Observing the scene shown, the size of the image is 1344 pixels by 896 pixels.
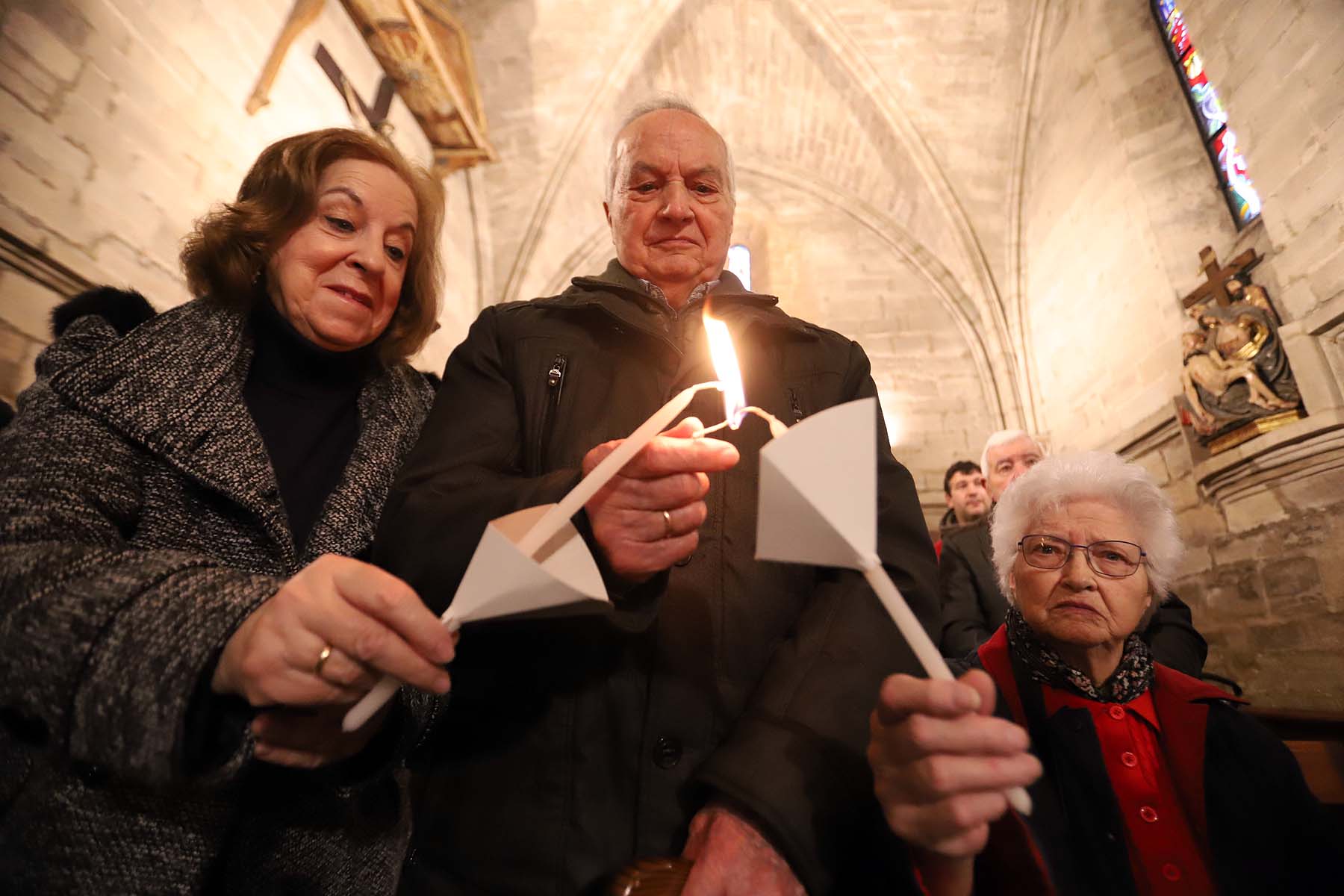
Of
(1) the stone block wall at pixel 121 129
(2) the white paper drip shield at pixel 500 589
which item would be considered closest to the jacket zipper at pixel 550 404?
(2) the white paper drip shield at pixel 500 589

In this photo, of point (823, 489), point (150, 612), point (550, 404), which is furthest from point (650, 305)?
point (150, 612)

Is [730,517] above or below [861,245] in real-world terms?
below

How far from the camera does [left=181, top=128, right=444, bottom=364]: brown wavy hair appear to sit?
1.34 m

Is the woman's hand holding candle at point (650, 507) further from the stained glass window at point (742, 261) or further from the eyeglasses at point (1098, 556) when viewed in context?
the stained glass window at point (742, 261)

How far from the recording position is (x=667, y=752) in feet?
2.73

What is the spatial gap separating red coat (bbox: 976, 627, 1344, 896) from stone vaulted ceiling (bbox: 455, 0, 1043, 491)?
277 inches

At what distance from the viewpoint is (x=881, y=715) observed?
0.58 meters

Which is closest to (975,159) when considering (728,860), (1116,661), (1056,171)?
(1056,171)

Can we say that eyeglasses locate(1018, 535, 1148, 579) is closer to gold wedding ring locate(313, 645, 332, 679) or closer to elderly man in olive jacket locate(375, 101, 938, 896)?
elderly man in olive jacket locate(375, 101, 938, 896)

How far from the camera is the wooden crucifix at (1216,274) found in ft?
15.7

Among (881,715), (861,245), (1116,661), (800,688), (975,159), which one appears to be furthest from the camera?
(861,245)

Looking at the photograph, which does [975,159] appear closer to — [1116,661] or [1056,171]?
[1056,171]

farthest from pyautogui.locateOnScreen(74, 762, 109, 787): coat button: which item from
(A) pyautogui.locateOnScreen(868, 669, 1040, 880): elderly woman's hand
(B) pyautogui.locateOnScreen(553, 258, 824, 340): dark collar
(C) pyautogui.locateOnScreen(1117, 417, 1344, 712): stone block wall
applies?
(C) pyautogui.locateOnScreen(1117, 417, 1344, 712): stone block wall

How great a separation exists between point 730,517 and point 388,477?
687mm
